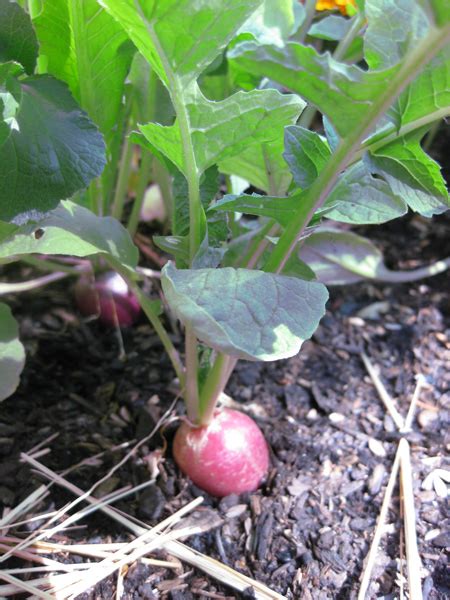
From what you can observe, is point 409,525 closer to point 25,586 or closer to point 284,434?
point 284,434

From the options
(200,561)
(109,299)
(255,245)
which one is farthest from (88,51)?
(200,561)

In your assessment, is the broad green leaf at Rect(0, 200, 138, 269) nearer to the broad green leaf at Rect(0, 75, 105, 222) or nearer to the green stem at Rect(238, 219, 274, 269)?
the broad green leaf at Rect(0, 75, 105, 222)

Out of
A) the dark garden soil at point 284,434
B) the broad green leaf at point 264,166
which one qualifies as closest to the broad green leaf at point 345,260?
the dark garden soil at point 284,434

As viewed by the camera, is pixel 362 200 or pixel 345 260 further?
pixel 345 260

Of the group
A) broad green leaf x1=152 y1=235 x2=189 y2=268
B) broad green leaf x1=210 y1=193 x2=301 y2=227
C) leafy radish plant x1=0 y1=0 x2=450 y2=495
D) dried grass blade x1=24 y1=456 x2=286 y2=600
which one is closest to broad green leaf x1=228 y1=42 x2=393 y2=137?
leafy radish plant x1=0 y1=0 x2=450 y2=495

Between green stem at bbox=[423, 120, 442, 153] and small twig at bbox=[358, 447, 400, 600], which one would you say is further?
green stem at bbox=[423, 120, 442, 153]

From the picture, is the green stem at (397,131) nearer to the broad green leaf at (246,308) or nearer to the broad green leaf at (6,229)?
the broad green leaf at (246,308)

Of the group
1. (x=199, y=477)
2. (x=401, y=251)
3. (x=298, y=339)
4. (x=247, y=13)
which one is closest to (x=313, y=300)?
(x=298, y=339)

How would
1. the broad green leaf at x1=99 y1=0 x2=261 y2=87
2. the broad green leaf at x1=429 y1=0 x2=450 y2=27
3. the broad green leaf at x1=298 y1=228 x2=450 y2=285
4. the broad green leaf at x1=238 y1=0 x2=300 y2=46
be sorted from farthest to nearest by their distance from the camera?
the broad green leaf at x1=298 y1=228 x2=450 y2=285 < the broad green leaf at x1=238 y1=0 x2=300 y2=46 < the broad green leaf at x1=99 y1=0 x2=261 y2=87 < the broad green leaf at x1=429 y1=0 x2=450 y2=27
